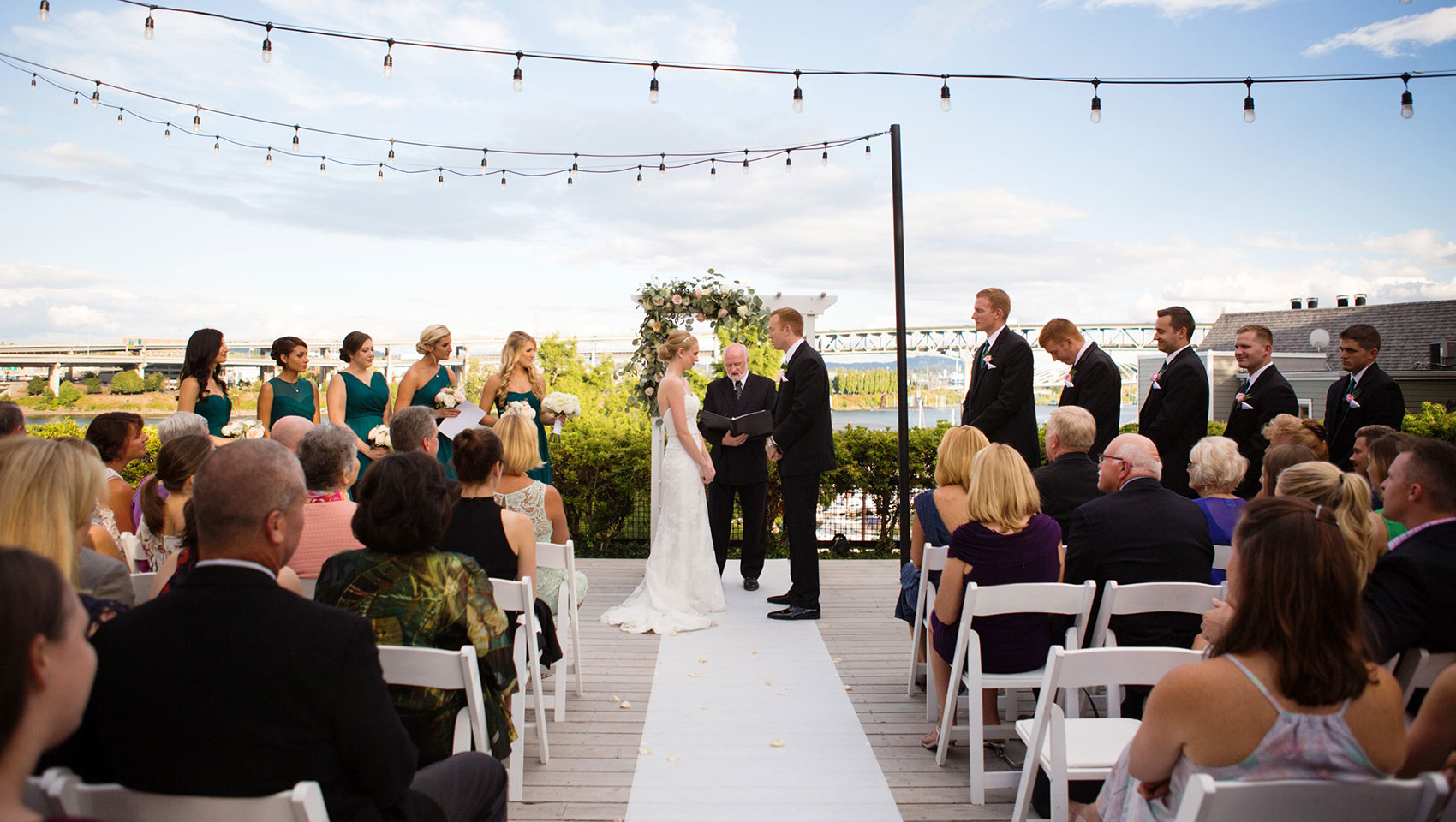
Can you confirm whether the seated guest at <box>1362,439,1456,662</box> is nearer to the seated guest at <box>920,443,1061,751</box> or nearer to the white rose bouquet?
the seated guest at <box>920,443,1061,751</box>

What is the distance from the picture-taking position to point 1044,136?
8.48 meters

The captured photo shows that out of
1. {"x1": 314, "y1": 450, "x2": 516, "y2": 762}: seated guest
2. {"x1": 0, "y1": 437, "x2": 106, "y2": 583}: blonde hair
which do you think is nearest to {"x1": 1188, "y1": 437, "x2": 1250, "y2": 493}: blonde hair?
{"x1": 314, "y1": 450, "x2": 516, "y2": 762}: seated guest

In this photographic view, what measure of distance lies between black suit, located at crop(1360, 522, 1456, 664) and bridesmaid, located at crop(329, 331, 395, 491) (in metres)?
5.43

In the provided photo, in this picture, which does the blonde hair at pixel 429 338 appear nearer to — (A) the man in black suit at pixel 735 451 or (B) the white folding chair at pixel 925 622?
(A) the man in black suit at pixel 735 451

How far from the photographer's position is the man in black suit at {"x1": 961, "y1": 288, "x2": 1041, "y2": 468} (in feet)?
16.9

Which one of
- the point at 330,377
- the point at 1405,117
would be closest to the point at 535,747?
the point at 330,377

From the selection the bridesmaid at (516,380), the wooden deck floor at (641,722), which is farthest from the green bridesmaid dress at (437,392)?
the wooden deck floor at (641,722)

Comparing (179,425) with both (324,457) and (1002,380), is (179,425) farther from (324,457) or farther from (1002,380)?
(1002,380)

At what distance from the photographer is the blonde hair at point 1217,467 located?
350 cm

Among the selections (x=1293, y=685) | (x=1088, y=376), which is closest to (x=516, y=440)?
(x=1293, y=685)

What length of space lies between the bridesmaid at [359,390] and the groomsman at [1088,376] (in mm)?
4777

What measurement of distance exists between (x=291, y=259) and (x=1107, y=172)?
448 inches

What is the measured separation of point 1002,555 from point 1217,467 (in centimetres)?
123

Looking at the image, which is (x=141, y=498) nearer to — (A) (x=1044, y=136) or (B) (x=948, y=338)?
(A) (x=1044, y=136)
